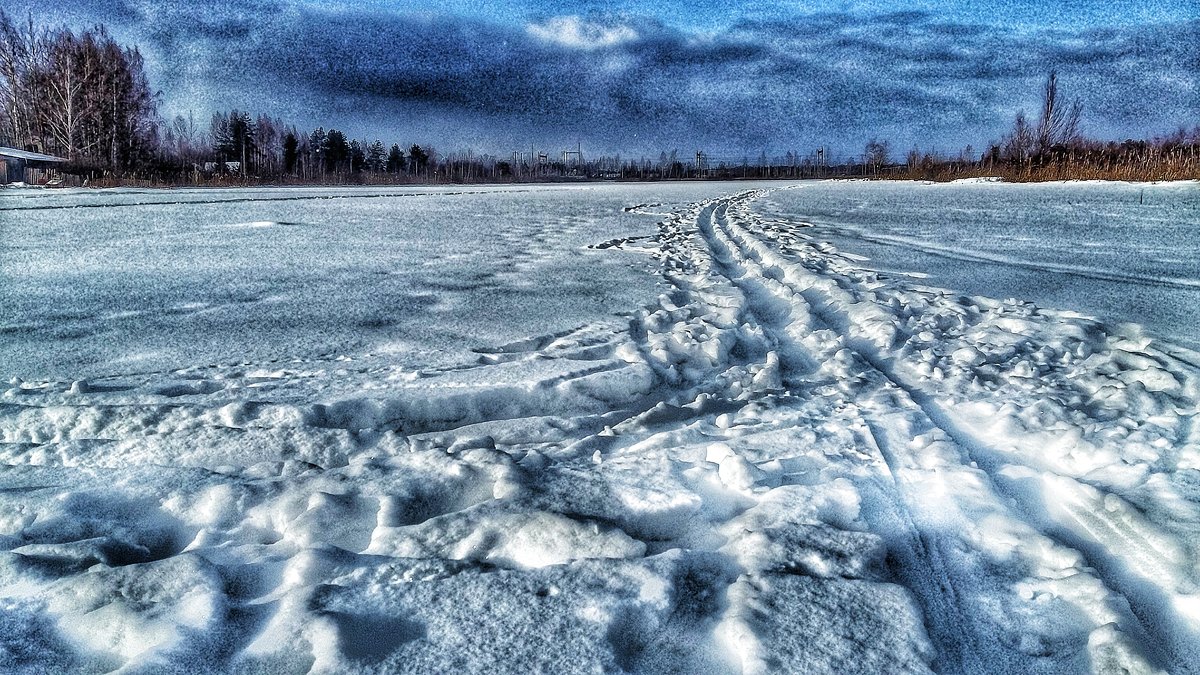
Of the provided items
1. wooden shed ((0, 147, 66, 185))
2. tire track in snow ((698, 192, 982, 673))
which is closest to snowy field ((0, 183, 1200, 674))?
tire track in snow ((698, 192, 982, 673))

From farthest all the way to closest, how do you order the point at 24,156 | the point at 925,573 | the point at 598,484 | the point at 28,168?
the point at 28,168
the point at 24,156
the point at 598,484
the point at 925,573

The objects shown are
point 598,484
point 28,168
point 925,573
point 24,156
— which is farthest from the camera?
point 28,168

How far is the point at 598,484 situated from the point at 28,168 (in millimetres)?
32320

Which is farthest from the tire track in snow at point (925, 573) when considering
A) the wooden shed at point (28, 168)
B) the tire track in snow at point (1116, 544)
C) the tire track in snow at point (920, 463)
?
the wooden shed at point (28, 168)

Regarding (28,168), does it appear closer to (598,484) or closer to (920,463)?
(598,484)

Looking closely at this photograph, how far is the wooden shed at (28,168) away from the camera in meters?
22.5

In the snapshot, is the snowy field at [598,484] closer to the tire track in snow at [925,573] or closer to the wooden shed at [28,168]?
the tire track in snow at [925,573]

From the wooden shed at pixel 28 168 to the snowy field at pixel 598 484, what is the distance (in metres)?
26.8

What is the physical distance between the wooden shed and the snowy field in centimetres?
2679

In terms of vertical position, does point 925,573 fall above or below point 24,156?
below

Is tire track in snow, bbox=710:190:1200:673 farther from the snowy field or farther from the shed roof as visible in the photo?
the shed roof

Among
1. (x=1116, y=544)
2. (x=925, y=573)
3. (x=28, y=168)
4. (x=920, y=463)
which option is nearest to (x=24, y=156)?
(x=28, y=168)

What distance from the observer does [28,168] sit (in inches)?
983

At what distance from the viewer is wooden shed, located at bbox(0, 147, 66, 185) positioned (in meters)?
22.5
